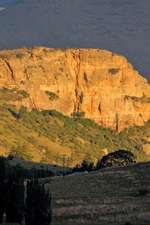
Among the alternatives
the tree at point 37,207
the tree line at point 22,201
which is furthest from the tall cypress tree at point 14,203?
the tree at point 37,207

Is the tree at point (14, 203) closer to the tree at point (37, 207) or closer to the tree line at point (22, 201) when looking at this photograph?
the tree line at point (22, 201)

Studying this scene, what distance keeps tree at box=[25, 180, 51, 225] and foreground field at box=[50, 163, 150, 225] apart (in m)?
1.69

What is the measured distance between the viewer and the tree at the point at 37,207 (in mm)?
42062

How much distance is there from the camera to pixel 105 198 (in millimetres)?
55406

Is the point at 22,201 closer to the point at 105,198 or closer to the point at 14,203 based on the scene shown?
the point at 14,203

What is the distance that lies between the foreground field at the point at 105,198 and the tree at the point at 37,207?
1688 mm

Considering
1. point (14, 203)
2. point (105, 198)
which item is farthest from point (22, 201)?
point (105, 198)

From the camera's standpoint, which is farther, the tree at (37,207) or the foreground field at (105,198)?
the foreground field at (105,198)

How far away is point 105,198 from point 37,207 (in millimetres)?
13157

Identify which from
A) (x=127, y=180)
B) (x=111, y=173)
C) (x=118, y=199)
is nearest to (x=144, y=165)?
(x=111, y=173)

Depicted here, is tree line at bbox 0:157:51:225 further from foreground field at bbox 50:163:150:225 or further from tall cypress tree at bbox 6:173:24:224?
foreground field at bbox 50:163:150:225

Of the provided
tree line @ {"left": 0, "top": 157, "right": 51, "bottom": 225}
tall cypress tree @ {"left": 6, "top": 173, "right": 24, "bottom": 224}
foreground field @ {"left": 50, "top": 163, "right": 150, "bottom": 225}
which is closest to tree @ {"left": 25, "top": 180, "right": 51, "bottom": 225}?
tree line @ {"left": 0, "top": 157, "right": 51, "bottom": 225}

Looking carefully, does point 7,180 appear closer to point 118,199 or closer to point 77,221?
point 77,221

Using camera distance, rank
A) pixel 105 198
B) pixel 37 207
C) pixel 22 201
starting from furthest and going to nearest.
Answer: pixel 105 198
pixel 22 201
pixel 37 207
